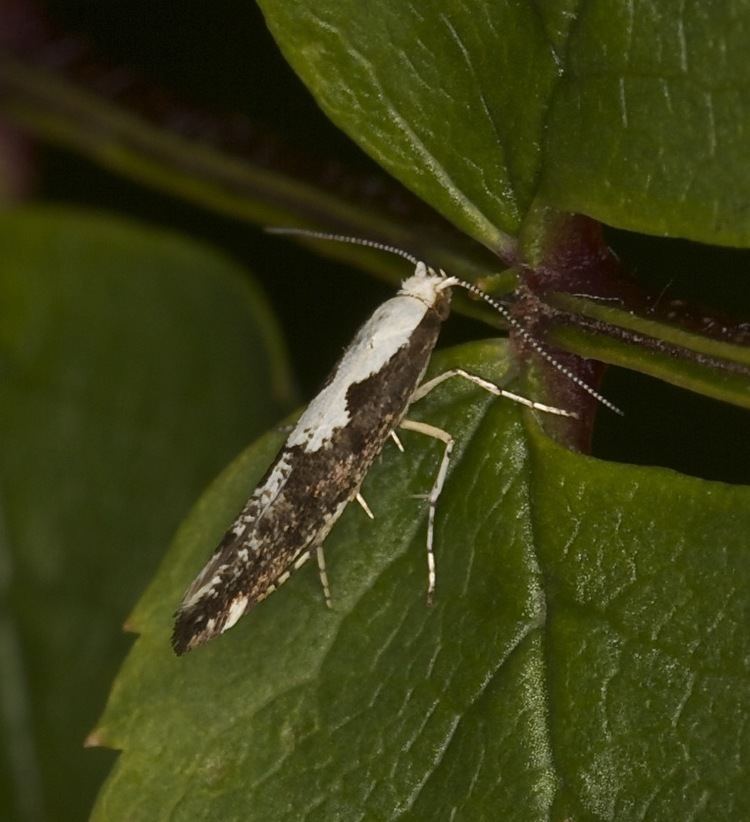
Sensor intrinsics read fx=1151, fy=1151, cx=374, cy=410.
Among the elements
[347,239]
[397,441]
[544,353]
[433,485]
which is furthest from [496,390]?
[347,239]

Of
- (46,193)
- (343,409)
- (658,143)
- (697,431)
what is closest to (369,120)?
(658,143)

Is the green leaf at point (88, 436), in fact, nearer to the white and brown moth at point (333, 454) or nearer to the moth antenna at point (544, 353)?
the white and brown moth at point (333, 454)

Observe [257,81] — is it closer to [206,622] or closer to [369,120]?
[369,120]

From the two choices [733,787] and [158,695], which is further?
[158,695]

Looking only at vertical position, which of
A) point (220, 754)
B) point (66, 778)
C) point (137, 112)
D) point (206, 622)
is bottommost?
point (66, 778)

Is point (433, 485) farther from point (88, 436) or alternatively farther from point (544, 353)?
point (88, 436)
